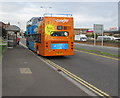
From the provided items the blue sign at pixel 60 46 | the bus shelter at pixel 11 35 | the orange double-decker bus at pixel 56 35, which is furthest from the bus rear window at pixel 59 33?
the bus shelter at pixel 11 35

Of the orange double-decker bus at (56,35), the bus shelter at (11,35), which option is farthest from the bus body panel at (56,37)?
the bus shelter at (11,35)

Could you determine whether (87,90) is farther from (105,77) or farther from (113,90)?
(105,77)

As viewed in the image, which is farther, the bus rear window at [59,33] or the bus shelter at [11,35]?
the bus shelter at [11,35]

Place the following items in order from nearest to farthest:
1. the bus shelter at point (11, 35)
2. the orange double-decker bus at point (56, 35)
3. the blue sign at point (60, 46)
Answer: the orange double-decker bus at point (56, 35) < the blue sign at point (60, 46) < the bus shelter at point (11, 35)

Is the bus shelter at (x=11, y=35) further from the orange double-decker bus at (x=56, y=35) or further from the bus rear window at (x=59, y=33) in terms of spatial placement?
the bus rear window at (x=59, y=33)

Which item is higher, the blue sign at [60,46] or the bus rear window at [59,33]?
the bus rear window at [59,33]

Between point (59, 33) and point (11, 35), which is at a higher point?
point (11, 35)

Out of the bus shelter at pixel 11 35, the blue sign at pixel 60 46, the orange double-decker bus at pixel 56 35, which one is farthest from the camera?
the bus shelter at pixel 11 35

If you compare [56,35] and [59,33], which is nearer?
[56,35]

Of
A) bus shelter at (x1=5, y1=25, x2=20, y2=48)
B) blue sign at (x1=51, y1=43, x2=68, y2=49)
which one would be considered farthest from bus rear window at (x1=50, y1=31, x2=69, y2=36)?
bus shelter at (x1=5, y1=25, x2=20, y2=48)

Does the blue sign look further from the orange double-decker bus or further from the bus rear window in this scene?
the bus rear window

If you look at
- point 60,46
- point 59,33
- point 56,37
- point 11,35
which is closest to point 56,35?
point 56,37

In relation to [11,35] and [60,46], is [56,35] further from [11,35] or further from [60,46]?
[11,35]

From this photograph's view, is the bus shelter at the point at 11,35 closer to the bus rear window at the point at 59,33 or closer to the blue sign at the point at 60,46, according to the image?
the bus rear window at the point at 59,33
